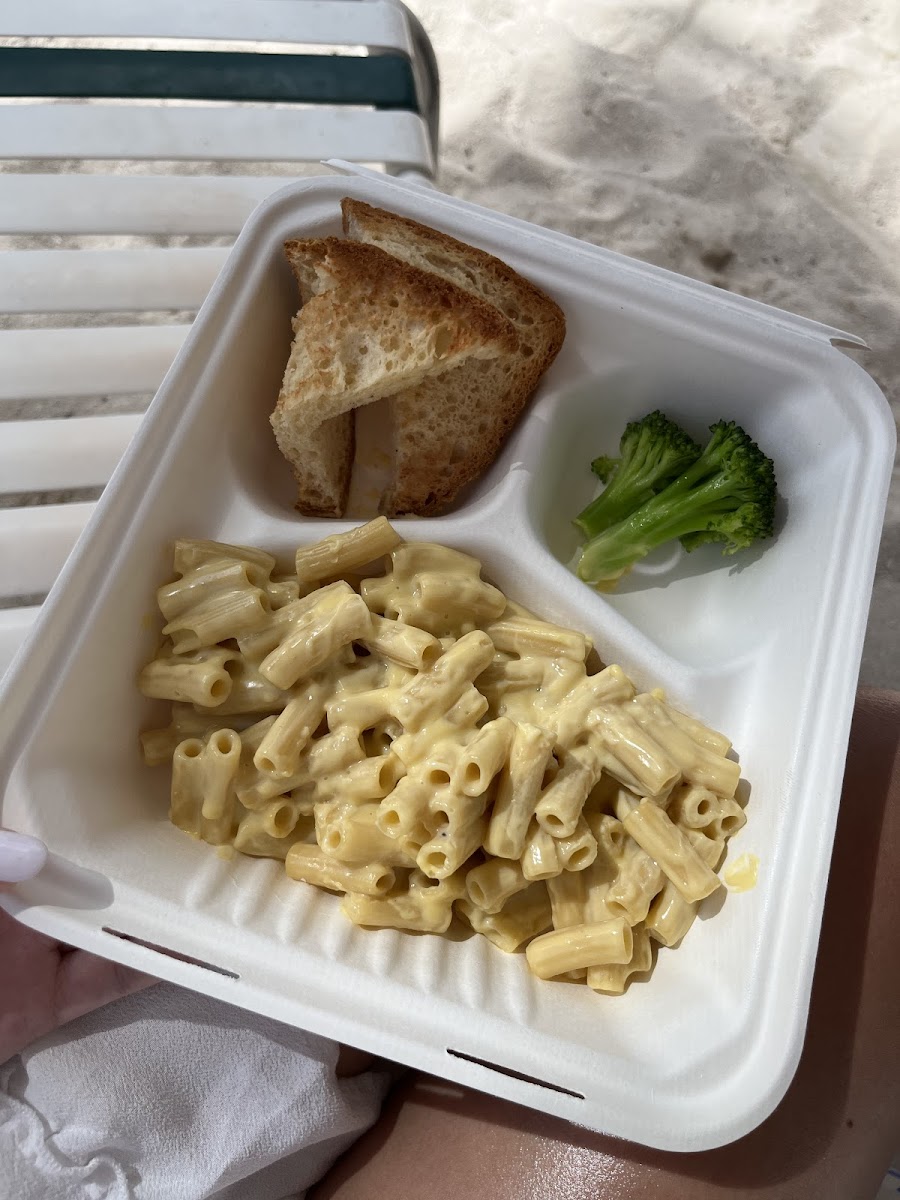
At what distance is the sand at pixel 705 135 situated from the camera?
280cm

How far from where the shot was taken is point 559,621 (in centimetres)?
162

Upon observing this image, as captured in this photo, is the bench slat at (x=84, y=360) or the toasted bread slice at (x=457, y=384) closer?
the toasted bread slice at (x=457, y=384)

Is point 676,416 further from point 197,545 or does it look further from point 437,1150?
point 437,1150

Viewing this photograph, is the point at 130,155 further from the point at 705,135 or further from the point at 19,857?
the point at 705,135

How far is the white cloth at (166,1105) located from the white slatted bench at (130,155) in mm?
769

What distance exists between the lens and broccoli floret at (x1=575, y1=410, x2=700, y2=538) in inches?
65.6

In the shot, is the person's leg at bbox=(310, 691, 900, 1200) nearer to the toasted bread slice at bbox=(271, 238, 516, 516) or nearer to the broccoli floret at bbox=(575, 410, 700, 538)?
the broccoli floret at bbox=(575, 410, 700, 538)

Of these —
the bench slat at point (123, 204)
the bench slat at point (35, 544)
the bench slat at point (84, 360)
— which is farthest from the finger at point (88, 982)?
the bench slat at point (123, 204)

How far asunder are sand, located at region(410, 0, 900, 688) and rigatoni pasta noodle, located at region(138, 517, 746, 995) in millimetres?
1764

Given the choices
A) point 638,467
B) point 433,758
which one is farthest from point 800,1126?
point 638,467

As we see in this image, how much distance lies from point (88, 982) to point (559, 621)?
102 cm

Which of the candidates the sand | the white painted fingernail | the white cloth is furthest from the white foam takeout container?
the sand

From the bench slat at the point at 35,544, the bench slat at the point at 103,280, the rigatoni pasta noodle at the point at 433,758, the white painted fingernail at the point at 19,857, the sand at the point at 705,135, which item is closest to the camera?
the white painted fingernail at the point at 19,857

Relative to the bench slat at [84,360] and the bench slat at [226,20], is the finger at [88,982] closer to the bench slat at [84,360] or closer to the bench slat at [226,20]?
the bench slat at [84,360]
